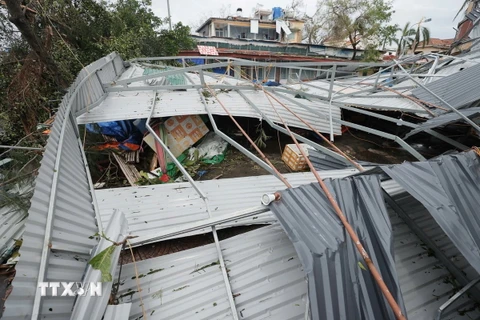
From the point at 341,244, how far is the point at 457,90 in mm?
5371

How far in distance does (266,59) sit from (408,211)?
19.5 metres

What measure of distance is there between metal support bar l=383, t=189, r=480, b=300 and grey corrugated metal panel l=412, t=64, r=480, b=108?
2.89 meters

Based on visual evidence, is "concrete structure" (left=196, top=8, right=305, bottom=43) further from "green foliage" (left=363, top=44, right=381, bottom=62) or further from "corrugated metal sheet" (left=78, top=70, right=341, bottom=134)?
"corrugated metal sheet" (left=78, top=70, right=341, bottom=134)

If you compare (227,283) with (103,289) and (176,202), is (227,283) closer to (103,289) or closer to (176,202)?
(103,289)

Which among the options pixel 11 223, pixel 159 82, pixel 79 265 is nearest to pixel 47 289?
pixel 79 265

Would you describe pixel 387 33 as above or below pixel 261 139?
above

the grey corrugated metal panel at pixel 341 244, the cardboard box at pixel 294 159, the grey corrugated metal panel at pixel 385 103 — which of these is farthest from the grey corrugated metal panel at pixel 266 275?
the grey corrugated metal panel at pixel 385 103

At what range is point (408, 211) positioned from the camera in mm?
2793

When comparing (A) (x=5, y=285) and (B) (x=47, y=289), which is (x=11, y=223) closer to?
(A) (x=5, y=285)

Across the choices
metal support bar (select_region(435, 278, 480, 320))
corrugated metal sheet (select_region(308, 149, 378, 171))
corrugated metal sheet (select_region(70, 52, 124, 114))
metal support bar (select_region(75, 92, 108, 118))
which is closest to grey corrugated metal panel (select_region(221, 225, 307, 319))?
metal support bar (select_region(435, 278, 480, 320))

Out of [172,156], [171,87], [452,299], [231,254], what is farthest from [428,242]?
[171,87]

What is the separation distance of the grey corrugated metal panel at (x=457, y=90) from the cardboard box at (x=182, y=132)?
18.0 ft

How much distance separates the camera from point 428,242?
2615mm

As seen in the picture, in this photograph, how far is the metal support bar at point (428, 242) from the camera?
2.41 metres
